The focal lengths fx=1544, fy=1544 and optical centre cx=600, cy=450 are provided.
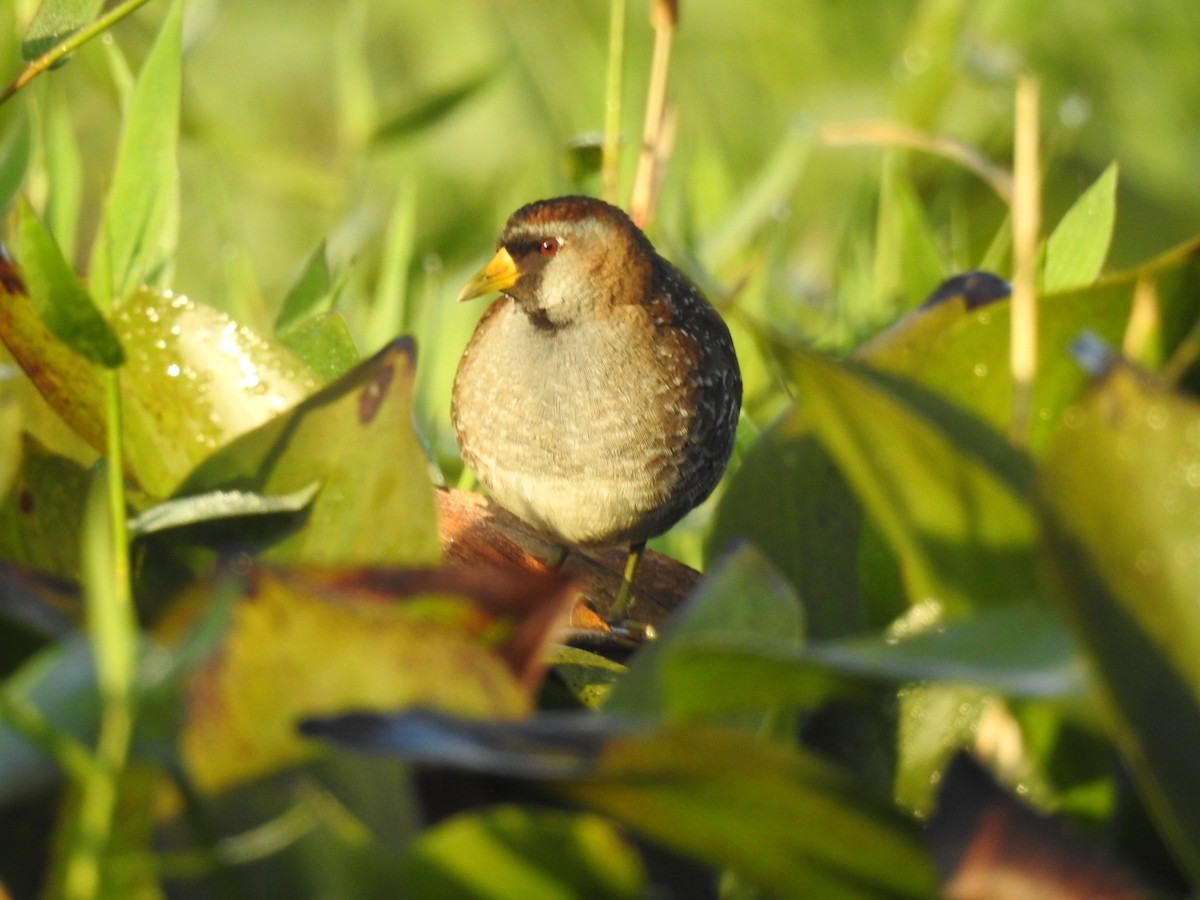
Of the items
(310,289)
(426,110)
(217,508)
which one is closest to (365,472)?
(217,508)

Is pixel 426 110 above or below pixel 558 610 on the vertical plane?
above

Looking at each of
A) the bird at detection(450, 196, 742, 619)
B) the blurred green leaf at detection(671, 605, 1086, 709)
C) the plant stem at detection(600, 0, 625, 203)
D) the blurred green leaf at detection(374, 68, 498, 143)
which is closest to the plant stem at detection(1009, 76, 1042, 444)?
the blurred green leaf at detection(671, 605, 1086, 709)

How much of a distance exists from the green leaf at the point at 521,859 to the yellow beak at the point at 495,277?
141 cm

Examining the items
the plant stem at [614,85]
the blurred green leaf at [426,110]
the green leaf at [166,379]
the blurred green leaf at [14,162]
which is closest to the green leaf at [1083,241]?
the plant stem at [614,85]

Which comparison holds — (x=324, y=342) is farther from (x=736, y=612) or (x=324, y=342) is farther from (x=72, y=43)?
(x=736, y=612)

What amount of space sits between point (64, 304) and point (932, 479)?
44 centimetres

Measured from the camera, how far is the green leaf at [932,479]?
0.64m

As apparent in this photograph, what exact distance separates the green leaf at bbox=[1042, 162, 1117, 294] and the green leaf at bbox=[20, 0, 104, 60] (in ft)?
2.40

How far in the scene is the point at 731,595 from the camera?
705 mm

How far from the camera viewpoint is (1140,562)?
23.6 inches

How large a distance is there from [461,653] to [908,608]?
0.28m

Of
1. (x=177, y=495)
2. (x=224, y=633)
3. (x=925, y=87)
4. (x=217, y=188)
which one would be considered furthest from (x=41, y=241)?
(x=925, y=87)

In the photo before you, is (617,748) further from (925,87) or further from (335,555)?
(925,87)

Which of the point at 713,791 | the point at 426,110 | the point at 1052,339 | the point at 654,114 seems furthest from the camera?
the point at 426,110
